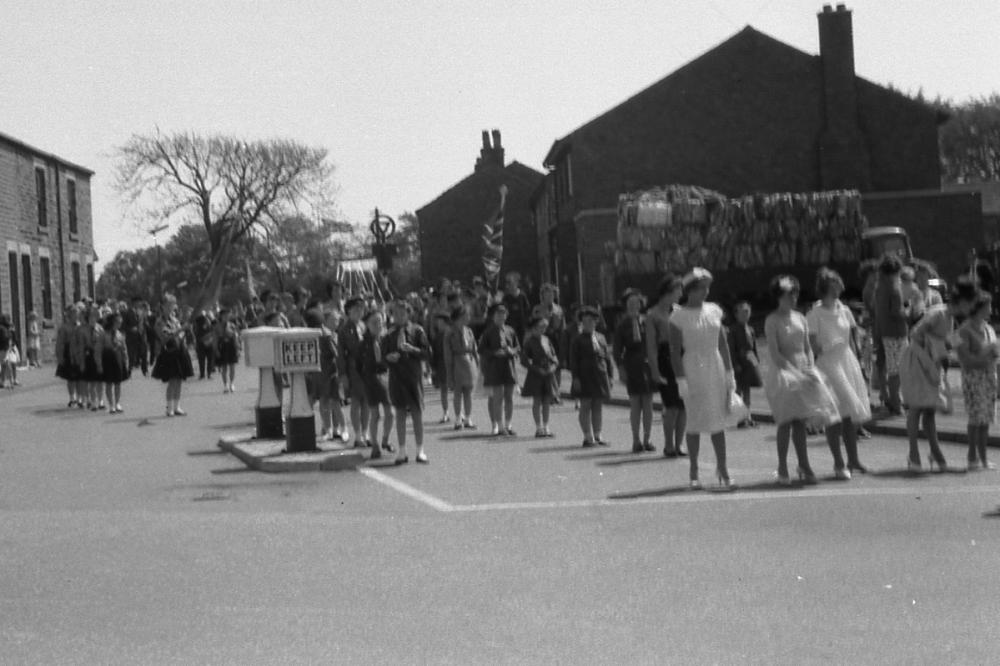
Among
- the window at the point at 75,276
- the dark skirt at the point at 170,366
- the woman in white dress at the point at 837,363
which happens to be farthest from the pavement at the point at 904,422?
the window at the point at 75,276

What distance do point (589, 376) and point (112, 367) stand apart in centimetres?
1070

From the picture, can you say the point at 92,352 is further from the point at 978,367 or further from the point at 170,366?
the point at 978,367

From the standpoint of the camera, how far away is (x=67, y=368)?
2430 centimetres

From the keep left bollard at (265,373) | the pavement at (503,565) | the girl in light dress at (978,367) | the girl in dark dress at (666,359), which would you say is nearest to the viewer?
the pavement at (503,565)

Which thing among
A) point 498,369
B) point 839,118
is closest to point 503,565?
point 498,369

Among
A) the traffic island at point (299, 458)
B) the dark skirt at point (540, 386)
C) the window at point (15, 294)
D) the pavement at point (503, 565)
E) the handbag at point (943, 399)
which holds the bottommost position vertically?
the pavement at point (503, 565)

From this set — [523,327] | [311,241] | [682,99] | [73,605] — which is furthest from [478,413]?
[311,241]

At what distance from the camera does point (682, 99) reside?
4781 cm

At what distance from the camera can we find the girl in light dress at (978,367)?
12000mm

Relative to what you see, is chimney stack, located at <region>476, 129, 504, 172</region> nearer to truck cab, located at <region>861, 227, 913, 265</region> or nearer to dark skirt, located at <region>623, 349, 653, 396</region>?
truck cab, located at <region>861, 227, 913, 265</region>

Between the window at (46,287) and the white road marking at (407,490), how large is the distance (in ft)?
107

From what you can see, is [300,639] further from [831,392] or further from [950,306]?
[950,306]

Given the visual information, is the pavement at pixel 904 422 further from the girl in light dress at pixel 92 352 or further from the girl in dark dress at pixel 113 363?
the girl in light dress at pixel 92 352

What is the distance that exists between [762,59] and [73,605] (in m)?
42.8
